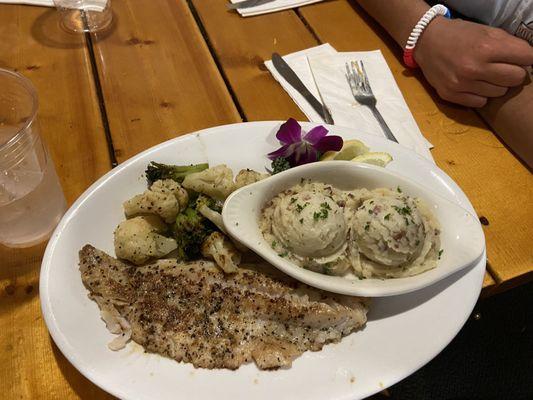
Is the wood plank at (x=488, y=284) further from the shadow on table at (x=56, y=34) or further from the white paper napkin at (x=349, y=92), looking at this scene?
the shadow on table at (x=56, y=34)

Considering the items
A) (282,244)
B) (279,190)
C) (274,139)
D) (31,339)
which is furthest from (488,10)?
(31,339)

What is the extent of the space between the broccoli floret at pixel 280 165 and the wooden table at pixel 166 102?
13.2 inches

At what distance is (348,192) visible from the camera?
1.27m

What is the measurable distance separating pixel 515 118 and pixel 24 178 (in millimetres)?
1571

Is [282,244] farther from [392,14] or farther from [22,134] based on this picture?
[392,14]

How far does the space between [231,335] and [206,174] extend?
16.8 inches

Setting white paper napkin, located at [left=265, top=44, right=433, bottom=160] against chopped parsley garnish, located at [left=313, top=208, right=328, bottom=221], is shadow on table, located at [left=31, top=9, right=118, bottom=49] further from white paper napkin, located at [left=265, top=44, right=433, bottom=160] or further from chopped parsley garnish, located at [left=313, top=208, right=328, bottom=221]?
chopped parsley garnish, located at [left=313, top=208, right=328, bottom=221]

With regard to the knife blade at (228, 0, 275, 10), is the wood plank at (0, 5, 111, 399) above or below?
below

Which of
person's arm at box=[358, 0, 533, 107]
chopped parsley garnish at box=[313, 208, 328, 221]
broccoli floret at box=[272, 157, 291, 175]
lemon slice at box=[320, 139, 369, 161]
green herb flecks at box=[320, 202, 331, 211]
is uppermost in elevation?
person's arm at box=[358, 0, 533, 107]

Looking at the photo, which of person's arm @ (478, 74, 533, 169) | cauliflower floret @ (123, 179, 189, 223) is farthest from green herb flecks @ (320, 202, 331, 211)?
person's arm @ (478, 74, 533, 169)

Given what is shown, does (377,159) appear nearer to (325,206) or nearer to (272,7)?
(325,206)

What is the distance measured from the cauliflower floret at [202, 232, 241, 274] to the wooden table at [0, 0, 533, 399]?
40 cm

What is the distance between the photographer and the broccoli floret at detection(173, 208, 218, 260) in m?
1.20

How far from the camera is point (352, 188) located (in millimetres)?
1283
